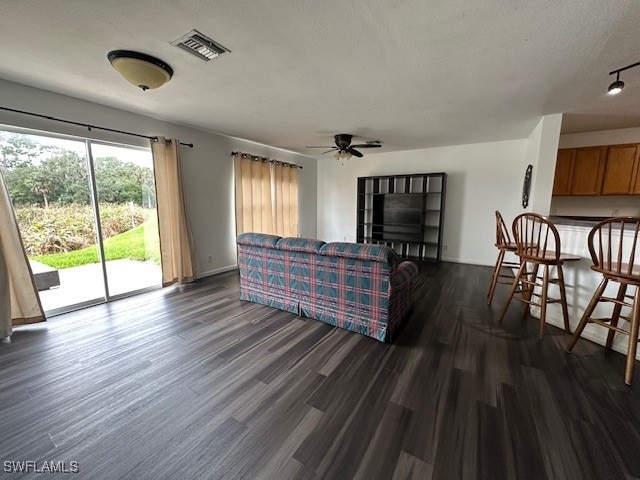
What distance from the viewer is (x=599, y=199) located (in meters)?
4.18

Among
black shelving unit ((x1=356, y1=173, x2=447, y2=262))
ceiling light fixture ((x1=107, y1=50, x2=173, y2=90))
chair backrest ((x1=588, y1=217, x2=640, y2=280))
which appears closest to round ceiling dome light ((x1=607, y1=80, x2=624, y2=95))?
chair backrest ((x1=588, y1=217, x2=640, y2=280))

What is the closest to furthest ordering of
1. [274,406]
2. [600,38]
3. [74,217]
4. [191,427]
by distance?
[191,427]
[274,406]
[600,38]
[74,217]

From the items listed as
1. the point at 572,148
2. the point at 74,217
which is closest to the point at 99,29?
the point at 74,217

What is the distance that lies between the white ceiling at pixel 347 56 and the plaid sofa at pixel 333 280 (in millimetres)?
1586

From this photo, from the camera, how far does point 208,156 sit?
4.34 m

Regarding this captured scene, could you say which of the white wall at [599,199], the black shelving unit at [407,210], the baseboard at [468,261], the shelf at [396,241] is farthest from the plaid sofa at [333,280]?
the white wall at [599,199]

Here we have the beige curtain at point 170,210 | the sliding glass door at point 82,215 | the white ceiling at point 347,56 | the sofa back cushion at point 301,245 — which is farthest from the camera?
the beige curtain at point 170,210

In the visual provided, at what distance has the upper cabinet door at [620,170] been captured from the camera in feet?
12.3

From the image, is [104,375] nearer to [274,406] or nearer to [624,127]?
[274,406]

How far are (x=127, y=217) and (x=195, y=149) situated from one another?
4.86 ft

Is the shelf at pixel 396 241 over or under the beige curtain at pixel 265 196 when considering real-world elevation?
under

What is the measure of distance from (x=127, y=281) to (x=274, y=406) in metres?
3.16
